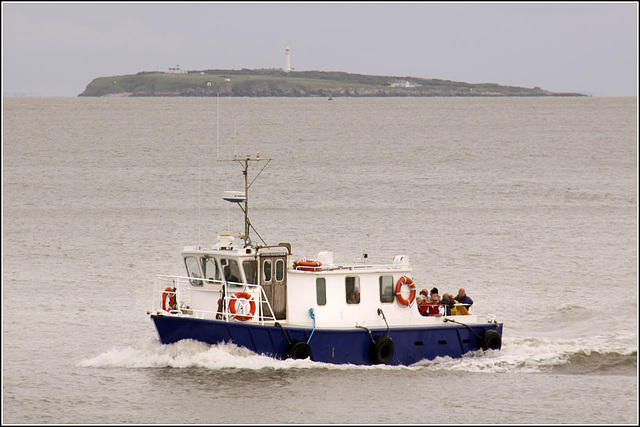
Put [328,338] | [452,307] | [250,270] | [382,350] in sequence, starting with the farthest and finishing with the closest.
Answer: [452,307] → [382,350] → [250,270] → [328,338]

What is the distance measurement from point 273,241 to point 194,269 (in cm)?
1846

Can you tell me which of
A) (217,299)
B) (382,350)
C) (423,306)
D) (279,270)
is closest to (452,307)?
(423,306)

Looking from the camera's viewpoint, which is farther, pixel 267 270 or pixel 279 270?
pixel 279 270

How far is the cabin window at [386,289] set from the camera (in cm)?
2605

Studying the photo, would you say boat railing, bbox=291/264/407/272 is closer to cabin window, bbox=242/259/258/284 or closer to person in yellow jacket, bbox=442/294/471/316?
cabin window, bbox=242/259/258/284

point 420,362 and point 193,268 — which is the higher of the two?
point 193,268

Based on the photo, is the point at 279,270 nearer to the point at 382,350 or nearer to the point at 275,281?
the point at 275,281

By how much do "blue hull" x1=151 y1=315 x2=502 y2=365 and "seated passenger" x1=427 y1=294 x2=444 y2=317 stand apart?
45 centimetres

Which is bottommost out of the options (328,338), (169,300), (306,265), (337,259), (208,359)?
(208,359)

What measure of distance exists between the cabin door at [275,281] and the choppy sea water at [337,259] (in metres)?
1.38

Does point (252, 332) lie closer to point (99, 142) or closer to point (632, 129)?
point (99, 142)

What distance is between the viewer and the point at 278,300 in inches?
990

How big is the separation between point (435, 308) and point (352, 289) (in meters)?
2.37

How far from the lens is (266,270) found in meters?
25.0
